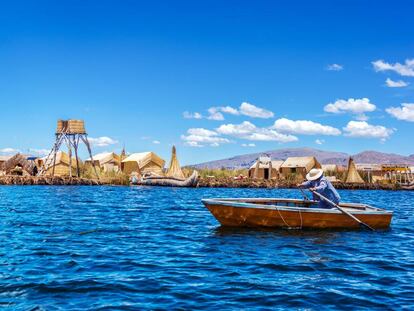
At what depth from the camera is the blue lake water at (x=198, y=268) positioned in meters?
7.39

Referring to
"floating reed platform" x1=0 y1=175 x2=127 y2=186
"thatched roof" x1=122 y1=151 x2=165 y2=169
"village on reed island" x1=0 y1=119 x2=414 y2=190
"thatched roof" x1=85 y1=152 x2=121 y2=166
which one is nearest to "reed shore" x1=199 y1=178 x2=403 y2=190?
"village on reed island" x1=0 y1=119 x2=414 y2=190

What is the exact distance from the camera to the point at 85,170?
57.9m

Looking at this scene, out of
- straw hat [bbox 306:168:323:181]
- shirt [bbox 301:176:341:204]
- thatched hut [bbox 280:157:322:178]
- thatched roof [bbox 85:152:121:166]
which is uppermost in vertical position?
thatched roof [bbox 85:152:121:166]

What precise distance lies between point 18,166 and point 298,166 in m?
35.6

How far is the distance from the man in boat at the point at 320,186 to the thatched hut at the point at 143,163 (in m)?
47.6

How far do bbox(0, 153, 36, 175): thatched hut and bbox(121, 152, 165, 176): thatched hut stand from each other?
11617mm

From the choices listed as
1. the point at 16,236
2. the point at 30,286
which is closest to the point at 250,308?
the point at 30,286

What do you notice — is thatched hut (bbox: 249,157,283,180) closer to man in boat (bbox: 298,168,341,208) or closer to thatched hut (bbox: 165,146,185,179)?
thatched hut (bbox: 165,146,185,179)

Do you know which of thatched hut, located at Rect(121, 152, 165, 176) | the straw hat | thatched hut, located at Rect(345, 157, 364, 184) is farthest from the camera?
thatched hut, located at Rect(121, 152, 165, 176)

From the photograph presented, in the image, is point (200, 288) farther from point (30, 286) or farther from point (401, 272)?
point (401, 272)

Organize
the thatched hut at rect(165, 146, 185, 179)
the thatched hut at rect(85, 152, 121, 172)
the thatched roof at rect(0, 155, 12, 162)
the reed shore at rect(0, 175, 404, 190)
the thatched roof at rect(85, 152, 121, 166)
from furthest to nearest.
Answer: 1. the thatched roof at rect(85, 152, 121, 166)
2. the thatched hut at rect(85, 152, 121, 172)
3. the thatched roof at rect(0, 155, 12, 162)
4. the thatched hut at rect(165, 146, 185, 179)
5. the reed shore at rect(0, 175, 404, 190)

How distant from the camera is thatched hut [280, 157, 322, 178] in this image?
65.9 m

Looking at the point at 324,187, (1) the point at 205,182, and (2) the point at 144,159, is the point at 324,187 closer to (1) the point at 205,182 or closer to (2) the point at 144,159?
(1) the point at 205,182

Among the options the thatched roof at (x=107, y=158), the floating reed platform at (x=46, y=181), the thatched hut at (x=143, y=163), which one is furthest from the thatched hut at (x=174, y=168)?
the thatched roof at (x=107, y=158)
